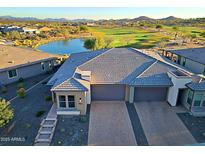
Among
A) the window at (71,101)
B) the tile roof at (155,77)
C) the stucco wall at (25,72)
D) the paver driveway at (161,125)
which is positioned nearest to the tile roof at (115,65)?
the tile roof at (155,77)

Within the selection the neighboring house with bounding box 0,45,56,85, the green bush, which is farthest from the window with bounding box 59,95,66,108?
the neighboring house with bounding box 0,45,56,85

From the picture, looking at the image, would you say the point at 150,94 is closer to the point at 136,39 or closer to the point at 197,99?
the point at 197,99

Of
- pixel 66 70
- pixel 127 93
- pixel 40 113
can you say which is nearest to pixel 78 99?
pixel 40 113

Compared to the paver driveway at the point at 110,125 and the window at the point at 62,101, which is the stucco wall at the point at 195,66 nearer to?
the paver driveway at the point at 110,125

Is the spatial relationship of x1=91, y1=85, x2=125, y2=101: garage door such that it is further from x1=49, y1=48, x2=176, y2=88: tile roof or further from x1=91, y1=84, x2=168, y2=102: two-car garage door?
x1=49, y1=48, x2=176, y2=88: tile roof

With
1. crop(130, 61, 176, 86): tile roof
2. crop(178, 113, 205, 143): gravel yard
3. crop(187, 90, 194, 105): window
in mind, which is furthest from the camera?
crop(130, 61, 176, 86): tile roof

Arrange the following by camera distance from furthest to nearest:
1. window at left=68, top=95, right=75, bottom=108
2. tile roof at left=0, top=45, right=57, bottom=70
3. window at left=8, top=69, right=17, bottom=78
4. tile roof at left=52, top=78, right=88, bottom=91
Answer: tile roof at left=0, top=45, right=57, bottom=70 → window at left=8, top=69, right=17, bottom=78 → window at left=68, top=95, right=75, bottom=108 → tile roof at left=52, top=78, right=88, bottom=91

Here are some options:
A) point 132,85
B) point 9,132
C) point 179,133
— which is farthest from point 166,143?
point 9,132
